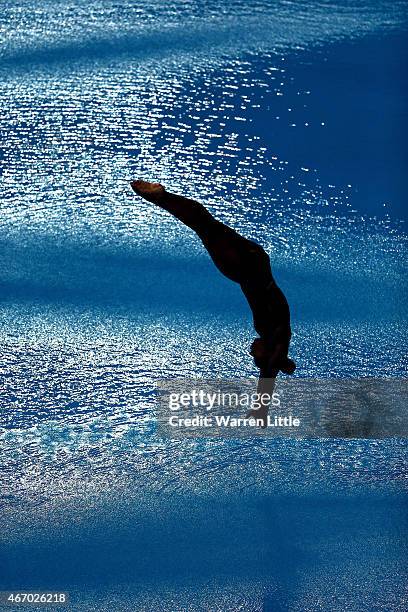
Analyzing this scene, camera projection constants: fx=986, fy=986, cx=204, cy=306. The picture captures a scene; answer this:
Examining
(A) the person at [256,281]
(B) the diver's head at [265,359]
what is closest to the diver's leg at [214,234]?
(A) the person at [256,281]

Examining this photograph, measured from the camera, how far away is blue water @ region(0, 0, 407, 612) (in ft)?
5.32

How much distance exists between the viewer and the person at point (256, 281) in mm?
1760

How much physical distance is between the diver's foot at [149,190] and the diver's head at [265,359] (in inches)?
12.5

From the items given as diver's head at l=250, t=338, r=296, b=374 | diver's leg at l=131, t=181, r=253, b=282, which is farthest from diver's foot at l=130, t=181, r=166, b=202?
diver's head at l=250, t=338, r=296, b=374

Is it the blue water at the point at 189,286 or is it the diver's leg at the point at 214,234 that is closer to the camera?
the blue water at the point at 189,286

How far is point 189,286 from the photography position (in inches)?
71.3

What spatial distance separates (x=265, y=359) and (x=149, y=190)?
0.37 metres

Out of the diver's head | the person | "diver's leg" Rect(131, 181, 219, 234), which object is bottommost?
the diver's head

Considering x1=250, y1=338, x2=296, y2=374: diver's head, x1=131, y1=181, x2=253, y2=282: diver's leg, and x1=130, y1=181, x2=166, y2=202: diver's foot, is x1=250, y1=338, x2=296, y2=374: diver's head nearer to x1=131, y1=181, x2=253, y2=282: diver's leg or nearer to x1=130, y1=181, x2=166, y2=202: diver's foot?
x1=131, y1=181, x2=253, y2=282: diver's leg

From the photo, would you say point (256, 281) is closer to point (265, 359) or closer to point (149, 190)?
point (265, 359)

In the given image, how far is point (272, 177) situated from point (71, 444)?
624mm

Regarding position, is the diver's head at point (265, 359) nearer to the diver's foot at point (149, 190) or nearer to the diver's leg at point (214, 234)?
the diver's leg at point (214, 234)

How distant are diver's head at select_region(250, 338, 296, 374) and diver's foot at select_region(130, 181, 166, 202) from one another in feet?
1.04

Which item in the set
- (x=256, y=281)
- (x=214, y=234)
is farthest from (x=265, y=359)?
(x=214, y=234)
